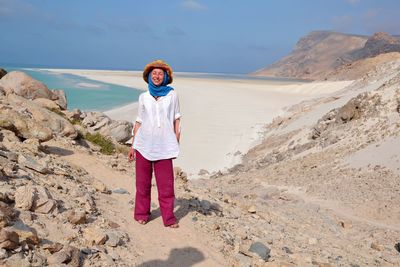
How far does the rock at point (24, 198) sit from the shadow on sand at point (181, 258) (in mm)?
1141

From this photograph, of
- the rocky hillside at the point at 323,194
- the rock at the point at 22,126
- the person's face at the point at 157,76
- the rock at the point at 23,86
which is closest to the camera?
the person's face at the point at 157,76

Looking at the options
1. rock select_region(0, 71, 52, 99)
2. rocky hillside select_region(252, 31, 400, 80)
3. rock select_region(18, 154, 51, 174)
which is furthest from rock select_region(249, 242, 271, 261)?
rocky hillside select_region(252, 31, 400, 80)

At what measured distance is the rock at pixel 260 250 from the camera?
4.22 metres

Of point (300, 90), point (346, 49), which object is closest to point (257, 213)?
point (300, 90)

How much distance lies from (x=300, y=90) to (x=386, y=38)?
96.3 meters

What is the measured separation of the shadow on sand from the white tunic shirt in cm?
96

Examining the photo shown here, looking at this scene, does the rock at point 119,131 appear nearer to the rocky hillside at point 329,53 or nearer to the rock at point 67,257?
the rock at point 67,257

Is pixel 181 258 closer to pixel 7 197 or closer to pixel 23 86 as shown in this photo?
pixel 7 197

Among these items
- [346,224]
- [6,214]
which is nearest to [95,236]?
[6,214]

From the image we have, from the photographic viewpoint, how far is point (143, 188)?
4.38 metres

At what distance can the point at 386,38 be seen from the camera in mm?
128250

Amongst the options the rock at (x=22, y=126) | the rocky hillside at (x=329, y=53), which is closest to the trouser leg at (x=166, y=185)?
the rock at (x=22, y=126)

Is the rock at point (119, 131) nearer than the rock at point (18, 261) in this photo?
No

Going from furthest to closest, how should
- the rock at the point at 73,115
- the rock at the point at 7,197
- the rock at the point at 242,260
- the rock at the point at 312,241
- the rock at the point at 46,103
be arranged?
the rock at the point at 73,115 < the rock at the point at 46,103 < the rock at the point at 312,241 < the rock at the point at 242,260 < the rock at the point at 7,197
